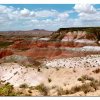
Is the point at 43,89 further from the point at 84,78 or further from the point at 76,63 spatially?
the point at 76,63

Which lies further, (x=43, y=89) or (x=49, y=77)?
(x=49, y=77)

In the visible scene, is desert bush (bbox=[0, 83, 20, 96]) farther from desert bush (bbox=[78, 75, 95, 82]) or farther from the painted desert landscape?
desert bush (bbox=[78, 75, 95, 82])

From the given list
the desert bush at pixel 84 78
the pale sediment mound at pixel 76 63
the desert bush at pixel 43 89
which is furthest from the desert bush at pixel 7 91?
the pale sediment mound at pixel 76 63

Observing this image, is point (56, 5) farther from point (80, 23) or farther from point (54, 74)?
point (54, 74)

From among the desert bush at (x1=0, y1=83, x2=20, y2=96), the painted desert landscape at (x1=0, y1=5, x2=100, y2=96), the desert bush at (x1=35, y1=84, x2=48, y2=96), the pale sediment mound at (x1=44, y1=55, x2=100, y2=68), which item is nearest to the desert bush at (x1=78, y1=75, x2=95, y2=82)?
the painted desert landscape at (x1=0, y1=5, x2=100, y2=96)

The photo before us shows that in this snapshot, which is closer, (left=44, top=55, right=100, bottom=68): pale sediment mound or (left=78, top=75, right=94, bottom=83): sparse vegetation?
(left=78, top=75, right=94, bottom=83): sparse vegetation

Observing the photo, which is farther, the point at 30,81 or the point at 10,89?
the point at 30,81

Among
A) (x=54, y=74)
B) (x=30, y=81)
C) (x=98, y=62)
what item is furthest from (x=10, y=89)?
(x=98, y=62)

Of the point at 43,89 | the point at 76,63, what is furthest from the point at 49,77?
the point at 76,63

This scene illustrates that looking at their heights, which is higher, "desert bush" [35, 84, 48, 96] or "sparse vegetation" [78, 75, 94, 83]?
"sparse vegetation" [78, 75, 94, 83]

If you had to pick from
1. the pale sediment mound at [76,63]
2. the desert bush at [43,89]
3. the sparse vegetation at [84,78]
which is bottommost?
the desert bush at [43,89]

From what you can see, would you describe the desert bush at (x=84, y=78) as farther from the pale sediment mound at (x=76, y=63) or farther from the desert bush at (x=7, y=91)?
the desert bush at (x=7, y=91)
